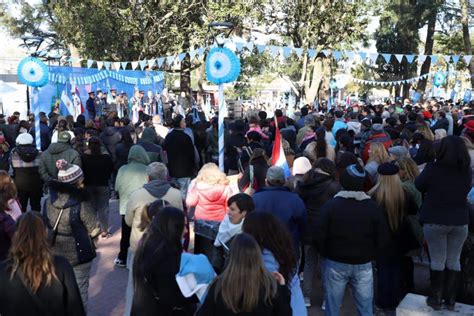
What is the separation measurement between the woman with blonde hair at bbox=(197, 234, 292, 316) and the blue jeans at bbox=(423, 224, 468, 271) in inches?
89.3

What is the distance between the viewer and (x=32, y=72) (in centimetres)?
1109

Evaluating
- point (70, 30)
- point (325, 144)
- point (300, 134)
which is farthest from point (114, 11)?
point (325, 144)

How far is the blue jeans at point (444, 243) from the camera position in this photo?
4.44 m

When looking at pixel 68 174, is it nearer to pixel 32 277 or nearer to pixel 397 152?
pixel 32 277

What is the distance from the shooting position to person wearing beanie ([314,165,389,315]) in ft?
13.7

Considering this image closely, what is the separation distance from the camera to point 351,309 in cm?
547

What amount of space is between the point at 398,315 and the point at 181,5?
2430cm

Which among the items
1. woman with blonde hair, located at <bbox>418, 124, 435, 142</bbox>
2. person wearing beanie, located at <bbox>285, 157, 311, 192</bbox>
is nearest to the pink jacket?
person wearing beanie, located at <bbox>285, 157, 311, 192</bbox>

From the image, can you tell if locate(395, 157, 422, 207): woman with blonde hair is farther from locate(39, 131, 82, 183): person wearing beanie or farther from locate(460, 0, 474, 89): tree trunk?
locate(460, 0, 474, 89): tree trunk

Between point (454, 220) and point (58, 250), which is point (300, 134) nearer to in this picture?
point (454, 220)

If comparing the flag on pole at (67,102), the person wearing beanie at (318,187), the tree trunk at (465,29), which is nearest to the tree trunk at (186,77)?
the flag on pole at (67,102)

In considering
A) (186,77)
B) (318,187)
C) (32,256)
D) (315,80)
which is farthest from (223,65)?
(186,77)

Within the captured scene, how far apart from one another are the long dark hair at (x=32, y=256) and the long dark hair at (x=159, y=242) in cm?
52

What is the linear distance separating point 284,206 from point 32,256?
2305mm
